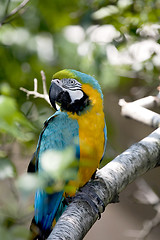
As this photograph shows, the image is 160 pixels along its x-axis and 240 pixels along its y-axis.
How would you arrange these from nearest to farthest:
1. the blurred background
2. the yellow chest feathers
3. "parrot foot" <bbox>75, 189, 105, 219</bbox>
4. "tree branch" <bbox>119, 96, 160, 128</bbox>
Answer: "parrot foot" <bbox>75, 189, 105, 219</bbox> < the yellow chest feathers < "tree branch" <bbox>119, 96, 160, 128</bbox> < the blurred background

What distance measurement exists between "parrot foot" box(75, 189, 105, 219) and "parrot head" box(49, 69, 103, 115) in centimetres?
31

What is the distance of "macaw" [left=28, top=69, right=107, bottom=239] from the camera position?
1247 mm

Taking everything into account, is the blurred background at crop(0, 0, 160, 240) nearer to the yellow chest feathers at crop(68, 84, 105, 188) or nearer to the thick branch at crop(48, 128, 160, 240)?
the yellow chest feathers at crop(68, 84, 105, 188)

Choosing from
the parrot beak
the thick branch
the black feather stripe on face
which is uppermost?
the parrot beak

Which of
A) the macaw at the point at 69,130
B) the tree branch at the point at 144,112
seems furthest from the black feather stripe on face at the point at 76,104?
the tree branch at the point at 144,112

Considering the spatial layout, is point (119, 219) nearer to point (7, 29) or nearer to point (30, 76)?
point (30, 76)

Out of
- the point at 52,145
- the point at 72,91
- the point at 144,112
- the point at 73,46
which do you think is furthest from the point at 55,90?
the point at 73,46

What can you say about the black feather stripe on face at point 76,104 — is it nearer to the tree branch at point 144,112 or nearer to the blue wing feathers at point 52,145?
the blue wing feathers at point 52,145

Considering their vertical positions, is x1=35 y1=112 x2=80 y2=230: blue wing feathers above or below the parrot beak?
below

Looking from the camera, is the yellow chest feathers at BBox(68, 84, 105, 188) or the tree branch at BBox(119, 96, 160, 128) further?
the tree branch at BBox(119, 96, 160, 128)

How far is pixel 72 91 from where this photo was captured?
1280 mm

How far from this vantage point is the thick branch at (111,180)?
0.88 metres

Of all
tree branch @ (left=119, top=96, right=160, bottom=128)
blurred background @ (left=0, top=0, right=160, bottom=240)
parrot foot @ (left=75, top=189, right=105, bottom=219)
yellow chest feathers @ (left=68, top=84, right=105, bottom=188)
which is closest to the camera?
parrot foot @ (left=75, top=189, right=105, bottom=219)

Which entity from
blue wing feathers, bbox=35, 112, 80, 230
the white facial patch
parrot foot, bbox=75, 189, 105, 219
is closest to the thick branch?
parrot foot, bbox=75, 189, 105, 219
